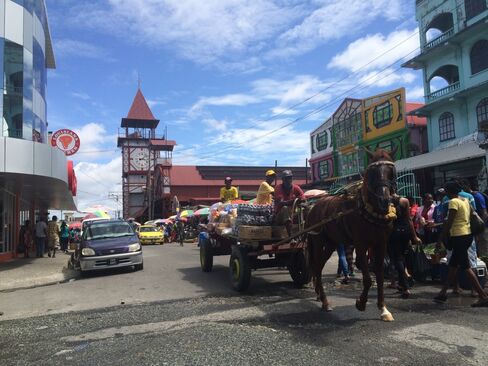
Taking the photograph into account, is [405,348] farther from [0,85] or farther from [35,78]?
[35,78]

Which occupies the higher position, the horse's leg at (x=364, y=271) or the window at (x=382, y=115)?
the window at (x=382, y=115)

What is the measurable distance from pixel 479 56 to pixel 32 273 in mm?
21233

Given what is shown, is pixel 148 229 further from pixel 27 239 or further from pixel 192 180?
pixel 192 180

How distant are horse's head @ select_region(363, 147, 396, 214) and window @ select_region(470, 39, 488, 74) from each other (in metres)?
17.8

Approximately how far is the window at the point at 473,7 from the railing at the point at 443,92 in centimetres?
319

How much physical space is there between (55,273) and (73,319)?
772 cm

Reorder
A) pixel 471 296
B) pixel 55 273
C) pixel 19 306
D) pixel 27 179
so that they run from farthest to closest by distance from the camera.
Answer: pixel 27 179
pixel 55 273
pixel 19 306
pixel 471 296

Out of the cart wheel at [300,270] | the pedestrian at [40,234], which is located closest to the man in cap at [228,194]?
the cart wheel at [300,270]

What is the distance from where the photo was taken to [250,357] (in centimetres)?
443

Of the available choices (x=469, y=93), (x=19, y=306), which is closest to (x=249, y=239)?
(x=19, y=306)

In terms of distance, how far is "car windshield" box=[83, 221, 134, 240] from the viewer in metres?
13.5

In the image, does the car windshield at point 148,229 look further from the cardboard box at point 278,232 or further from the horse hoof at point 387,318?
the horse hoof at point 387,318

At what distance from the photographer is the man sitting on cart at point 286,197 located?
314 inches

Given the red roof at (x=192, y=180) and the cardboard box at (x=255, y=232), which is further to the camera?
the red roof at (x=192, y=180)
